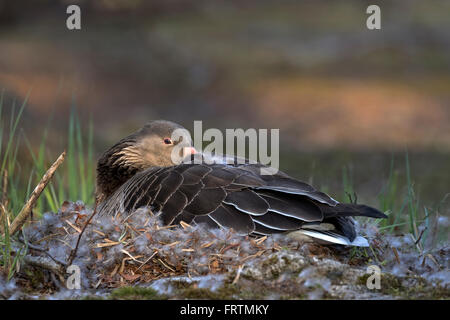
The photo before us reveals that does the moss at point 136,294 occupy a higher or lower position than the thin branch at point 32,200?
lower

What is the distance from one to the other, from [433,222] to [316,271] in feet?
6.89

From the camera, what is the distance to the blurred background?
13.5 m

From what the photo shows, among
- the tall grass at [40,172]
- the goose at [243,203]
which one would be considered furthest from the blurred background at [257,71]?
the goose at [243,203]

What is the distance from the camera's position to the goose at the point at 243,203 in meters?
4.46

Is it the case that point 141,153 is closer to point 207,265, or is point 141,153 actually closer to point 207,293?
point 207,265

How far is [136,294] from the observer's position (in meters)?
3.88

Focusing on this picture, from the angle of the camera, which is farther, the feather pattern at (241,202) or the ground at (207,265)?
the feather pattern at (241,202)

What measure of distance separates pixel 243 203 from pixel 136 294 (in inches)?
41.3

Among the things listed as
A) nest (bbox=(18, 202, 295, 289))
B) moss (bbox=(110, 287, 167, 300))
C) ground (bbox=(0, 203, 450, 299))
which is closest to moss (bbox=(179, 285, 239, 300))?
ground (bbox=(0, 203, 450, 299))

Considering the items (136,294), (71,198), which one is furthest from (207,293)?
(71,198)

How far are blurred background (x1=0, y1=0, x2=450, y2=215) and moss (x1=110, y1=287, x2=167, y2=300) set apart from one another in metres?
7.49

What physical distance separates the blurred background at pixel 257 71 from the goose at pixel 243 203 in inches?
250
